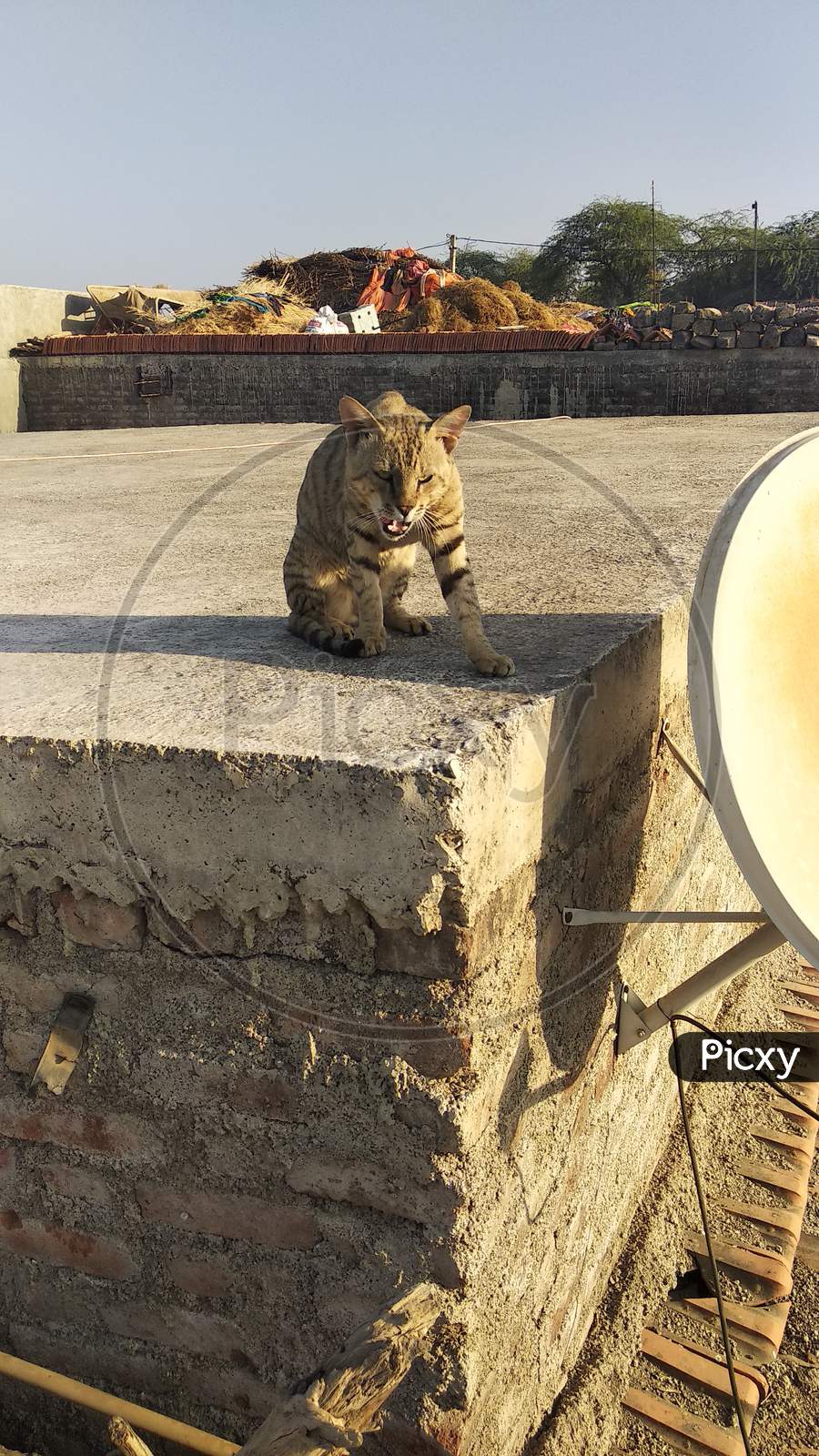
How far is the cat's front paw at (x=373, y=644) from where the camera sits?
2.11 m

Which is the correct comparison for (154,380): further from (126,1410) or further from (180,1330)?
(126,1410)

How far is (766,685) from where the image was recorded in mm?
1686

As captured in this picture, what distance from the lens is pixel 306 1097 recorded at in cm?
163

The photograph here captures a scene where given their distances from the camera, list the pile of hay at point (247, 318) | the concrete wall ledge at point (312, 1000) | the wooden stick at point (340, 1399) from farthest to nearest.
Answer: the pile of hay at point (247, 318), the concrete wall ledge at point (312, 1000), the wooden stick at point (340, 1399)

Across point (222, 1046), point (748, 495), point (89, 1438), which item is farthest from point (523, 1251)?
point (748, 495)

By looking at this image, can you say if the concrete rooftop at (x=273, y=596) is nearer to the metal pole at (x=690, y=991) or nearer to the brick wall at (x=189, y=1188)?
the brick wall at (x=189, y=1188)

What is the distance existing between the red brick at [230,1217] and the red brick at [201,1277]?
62 mm

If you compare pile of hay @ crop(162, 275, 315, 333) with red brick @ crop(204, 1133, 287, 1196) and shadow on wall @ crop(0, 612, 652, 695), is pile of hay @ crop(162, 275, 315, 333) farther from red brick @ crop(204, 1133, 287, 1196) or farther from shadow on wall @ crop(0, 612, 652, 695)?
red brick @ crop(204, 1133, 287, 1196)

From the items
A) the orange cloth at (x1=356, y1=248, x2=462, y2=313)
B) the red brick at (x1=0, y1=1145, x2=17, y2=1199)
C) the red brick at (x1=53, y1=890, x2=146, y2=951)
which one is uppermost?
the orange cloth at (x1=356, y1=248, x2=462, y2=313)

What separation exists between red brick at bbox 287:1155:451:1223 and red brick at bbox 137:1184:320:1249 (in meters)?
0.07

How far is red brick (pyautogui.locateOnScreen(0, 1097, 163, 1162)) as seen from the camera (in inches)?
69.6

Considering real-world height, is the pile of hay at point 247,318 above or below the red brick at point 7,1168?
above

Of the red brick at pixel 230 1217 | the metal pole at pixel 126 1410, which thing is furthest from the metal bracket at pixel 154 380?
the metal pole at pixel 126 1410

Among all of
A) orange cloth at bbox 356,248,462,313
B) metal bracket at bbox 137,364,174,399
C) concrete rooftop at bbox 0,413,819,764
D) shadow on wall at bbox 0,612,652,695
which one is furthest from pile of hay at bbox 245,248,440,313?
shadow on wall at bbox 0,612,652,695
